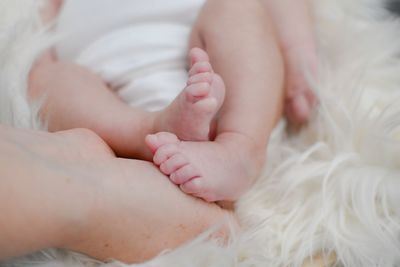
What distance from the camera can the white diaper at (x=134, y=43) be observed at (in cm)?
86

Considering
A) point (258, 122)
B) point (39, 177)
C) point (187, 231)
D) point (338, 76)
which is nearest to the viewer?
point (39, 177)

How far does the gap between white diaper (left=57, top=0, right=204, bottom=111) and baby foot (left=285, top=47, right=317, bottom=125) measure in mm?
176

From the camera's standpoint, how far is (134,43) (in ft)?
2.96

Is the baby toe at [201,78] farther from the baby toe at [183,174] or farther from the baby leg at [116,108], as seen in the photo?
the baby toe at [183,174]

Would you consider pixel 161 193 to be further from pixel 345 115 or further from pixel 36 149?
pixel 345 115

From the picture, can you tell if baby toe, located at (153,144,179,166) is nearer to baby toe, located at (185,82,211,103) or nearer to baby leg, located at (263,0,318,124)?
baby toe, located at (185,82,211,103)

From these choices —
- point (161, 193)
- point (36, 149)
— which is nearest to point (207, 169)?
point (161, 193)

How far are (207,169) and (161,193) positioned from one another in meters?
0.07

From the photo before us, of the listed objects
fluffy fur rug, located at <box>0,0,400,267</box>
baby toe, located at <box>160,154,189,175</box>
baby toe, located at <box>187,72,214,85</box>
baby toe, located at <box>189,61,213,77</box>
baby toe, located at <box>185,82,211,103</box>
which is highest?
baby toe, located at <box>189,61,213,77</box>

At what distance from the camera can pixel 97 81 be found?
0.86m

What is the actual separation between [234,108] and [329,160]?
0.16 m

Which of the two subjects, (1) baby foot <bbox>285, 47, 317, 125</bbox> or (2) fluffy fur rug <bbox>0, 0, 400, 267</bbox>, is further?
(1) baby foot <bbox>285, 47, 317, 125</bbox>

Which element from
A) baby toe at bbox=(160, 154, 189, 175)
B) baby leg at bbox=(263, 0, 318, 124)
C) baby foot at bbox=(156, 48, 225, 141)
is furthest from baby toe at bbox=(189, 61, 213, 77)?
baby leg at bbox=(263, 0, 318, 124)

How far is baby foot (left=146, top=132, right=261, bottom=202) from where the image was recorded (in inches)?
26.3
